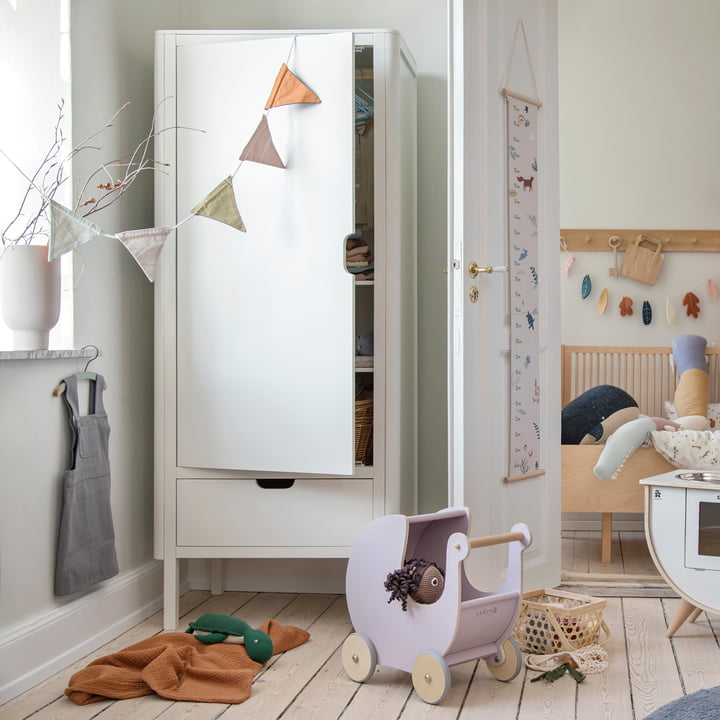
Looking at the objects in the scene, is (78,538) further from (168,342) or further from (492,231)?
(492,231)

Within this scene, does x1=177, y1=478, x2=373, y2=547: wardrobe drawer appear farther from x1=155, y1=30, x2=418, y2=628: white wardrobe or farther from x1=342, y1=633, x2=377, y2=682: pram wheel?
x1=342, y1=633, x2=377, y2=682: pram wheel

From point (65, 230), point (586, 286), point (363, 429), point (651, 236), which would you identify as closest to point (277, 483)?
point (363, 429)

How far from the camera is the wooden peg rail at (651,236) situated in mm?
4152

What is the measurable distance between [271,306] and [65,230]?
638mm

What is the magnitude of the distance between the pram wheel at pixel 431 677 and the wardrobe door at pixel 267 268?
611 millimetres

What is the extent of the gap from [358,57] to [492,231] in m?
0.67

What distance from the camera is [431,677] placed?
1.87 meters

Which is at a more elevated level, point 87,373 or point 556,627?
point 87,373

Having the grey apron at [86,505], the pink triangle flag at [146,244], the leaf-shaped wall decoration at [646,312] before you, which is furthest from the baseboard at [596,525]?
the pink triangle flag at [146,244]

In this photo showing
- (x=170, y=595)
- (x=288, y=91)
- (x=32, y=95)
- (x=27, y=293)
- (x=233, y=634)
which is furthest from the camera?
(x=170, y=595)

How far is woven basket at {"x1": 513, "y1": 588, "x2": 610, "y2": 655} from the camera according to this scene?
7.10ft

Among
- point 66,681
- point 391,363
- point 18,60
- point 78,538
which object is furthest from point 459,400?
point 18,60

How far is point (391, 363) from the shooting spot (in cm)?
245

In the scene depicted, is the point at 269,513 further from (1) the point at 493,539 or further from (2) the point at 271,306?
(1) the point at 493,539
